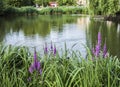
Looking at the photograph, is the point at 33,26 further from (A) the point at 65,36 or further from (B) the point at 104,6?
(A) the point at 65,36

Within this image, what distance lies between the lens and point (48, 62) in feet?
14.5

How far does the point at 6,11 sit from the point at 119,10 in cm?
2472

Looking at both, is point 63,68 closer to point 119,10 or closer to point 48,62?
point 48,62

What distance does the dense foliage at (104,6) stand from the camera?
3038 cm

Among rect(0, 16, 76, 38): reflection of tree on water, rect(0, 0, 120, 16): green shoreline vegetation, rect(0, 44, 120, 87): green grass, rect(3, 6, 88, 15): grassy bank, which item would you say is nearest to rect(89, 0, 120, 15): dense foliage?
rect(0, 0, 120, 16): green shoreline vegetation

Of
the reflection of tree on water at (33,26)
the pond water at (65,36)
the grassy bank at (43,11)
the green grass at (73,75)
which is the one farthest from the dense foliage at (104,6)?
the green grass at (73,75)

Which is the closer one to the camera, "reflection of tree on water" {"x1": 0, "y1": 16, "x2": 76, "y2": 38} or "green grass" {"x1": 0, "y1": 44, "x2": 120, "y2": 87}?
"green grass" {"x1": 0, "y1": 44, "x2": 120, "y2": 87}

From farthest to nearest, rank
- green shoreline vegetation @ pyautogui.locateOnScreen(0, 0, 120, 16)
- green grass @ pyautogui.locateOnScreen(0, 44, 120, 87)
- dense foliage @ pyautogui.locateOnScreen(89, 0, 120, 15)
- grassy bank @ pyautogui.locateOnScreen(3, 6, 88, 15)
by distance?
grassy bank @ pyautogui.locateOnScreen(3, 6, 88, 15) < green shoreline vegetation @ pyautogui.locateOnScreen(0, 0, 120, 16) < dense foliage @ pyautogui.locateOnScreen(89, 0, 120, 15) < green grass @ pyautogui.locateOnScreen(0, 44, 120, 87)

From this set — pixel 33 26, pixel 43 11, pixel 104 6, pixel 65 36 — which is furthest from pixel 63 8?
pixel 65 36

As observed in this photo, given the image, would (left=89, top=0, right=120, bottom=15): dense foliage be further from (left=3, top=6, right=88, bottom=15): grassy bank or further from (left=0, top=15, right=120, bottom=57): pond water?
(left=3, top=6, right=88, bottom=15): grassy bank

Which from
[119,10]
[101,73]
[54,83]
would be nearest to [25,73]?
[54,83]

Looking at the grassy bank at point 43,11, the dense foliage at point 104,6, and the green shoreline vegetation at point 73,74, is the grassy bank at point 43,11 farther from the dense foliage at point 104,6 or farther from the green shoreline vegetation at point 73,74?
the green shoreline vegetation at point 73,74

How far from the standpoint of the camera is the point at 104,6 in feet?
102

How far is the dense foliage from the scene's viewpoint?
30.4 m
